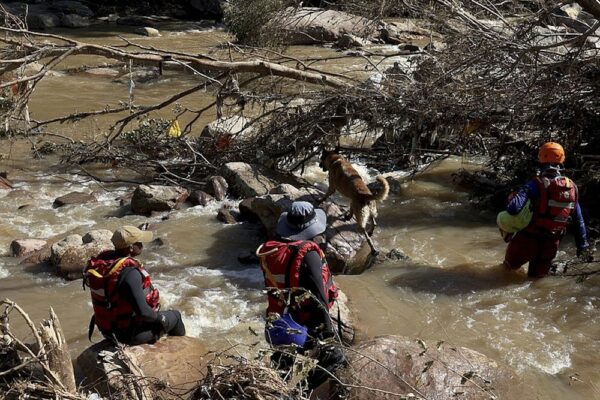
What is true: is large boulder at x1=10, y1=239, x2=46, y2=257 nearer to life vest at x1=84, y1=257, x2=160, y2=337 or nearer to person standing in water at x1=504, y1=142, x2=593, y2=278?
life vest at x1=84, y1=257, x2=160, y2=337

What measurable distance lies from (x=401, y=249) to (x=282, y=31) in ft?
35.0

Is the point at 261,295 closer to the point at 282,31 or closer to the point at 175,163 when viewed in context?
the point at 175,163

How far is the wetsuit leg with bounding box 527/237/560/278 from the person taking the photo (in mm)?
6793

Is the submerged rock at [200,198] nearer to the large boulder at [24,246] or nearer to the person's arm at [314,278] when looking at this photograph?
the large boulder at [24,246]

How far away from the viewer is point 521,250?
6.90 meters

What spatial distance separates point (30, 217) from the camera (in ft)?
29.5

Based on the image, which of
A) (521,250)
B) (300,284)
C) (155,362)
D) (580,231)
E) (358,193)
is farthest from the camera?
(358,193)

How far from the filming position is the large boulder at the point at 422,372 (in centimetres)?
430

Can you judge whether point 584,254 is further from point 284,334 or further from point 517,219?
point 284,334

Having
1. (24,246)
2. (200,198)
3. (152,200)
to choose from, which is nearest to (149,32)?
(200,198)

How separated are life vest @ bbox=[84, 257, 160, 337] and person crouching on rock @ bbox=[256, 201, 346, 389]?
1.07m

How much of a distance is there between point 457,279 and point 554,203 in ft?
4.42

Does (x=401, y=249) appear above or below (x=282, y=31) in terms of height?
below

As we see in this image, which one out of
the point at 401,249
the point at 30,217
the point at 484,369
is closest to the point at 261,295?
the point at 401,249
